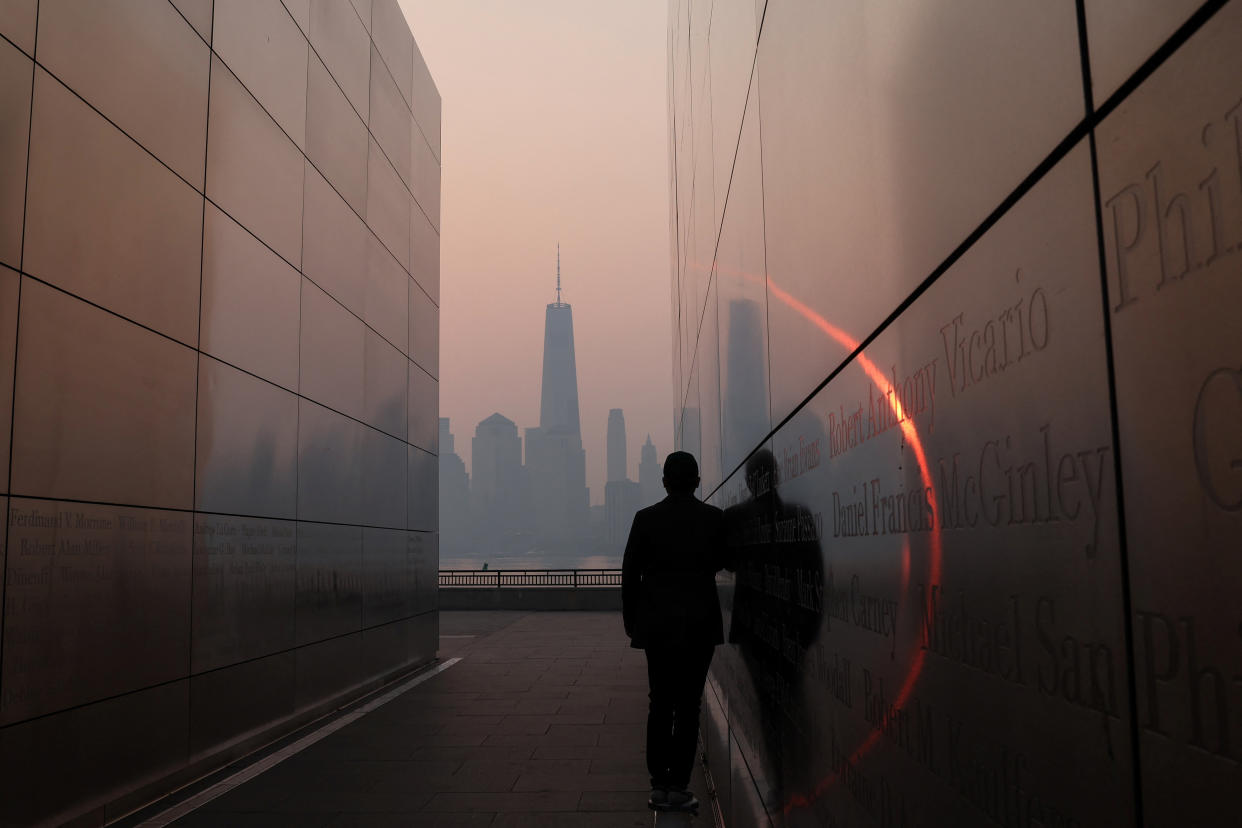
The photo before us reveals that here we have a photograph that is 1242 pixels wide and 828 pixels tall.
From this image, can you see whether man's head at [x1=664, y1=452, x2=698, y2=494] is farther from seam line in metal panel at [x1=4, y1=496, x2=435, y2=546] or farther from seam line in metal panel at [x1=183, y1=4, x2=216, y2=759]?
seam line in metal panel at [x1=183, y1=4, x2=216, y2=759]

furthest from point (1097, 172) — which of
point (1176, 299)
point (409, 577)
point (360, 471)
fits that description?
point (409, 577)

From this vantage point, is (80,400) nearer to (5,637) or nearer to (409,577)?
(5,637)

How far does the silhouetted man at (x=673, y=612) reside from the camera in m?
5.22

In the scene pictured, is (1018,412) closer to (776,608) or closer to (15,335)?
(776,608)

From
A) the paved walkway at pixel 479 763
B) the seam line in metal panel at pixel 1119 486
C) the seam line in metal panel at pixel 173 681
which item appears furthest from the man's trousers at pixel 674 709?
the seam line in metal panel at pixel 1119 486

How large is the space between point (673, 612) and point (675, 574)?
0.20 metres

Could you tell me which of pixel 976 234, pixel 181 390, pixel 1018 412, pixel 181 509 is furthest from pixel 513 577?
pixel 1018 412

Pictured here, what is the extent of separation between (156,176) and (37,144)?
4.24 ft

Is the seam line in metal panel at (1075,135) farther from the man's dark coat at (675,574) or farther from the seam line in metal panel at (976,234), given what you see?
the man's dark coat at (675,574)

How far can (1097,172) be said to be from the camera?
43.4 inches

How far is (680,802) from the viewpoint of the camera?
17.9 feet

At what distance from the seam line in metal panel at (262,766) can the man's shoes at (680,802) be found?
303cm

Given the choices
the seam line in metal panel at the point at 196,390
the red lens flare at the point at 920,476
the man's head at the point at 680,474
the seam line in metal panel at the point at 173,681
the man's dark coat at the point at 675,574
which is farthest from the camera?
the seam line in metal panel at the point at 196,390

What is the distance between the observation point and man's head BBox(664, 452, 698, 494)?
18.2 feet
